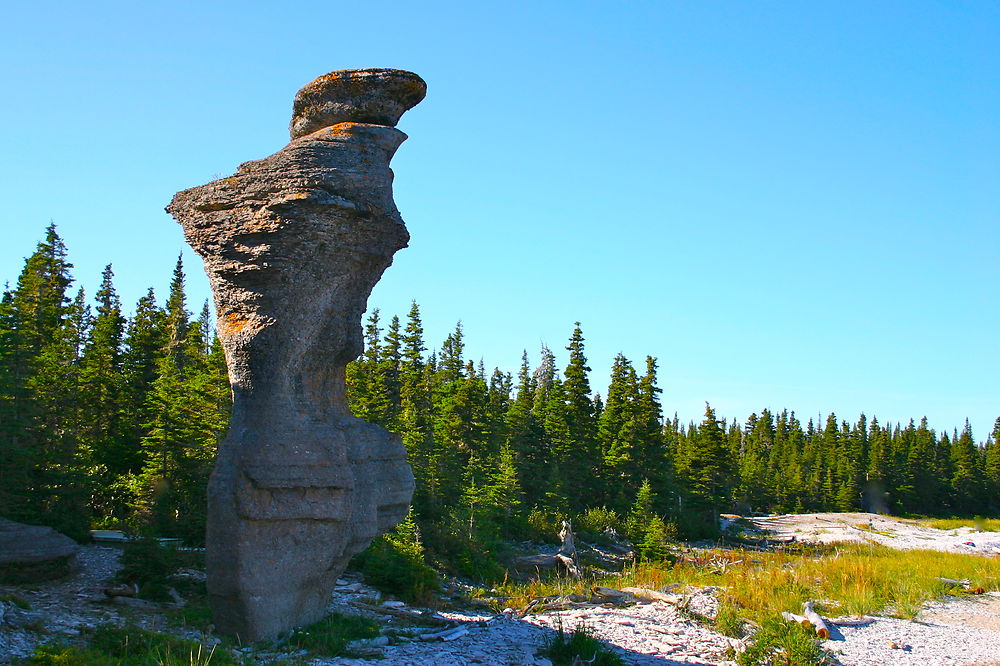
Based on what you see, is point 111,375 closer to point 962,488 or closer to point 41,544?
point 41,544

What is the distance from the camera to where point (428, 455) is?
1288 inches

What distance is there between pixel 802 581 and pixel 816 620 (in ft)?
18.0

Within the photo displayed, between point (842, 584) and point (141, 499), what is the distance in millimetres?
22666

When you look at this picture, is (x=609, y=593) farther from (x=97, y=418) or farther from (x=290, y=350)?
(x=97, y=418)

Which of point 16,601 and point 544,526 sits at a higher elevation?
point 16,601

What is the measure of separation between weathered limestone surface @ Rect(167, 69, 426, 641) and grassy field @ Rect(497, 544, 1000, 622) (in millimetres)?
6847

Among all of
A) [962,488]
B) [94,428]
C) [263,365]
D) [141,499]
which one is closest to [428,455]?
[141,499]

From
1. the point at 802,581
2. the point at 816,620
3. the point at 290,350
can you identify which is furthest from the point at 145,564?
the point at 802,581

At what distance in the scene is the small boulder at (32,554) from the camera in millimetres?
14469

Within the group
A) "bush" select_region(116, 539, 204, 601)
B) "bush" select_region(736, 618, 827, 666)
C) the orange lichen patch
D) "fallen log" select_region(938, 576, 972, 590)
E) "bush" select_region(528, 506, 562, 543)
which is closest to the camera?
the orange lichen patch

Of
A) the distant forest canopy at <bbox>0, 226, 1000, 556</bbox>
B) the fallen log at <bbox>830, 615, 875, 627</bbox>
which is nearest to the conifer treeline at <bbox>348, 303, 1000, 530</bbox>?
the distant forest canopy at <bbox>0, 226, 1000, 556</bbox>

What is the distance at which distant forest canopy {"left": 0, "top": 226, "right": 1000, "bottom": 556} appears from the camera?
22.5 metres

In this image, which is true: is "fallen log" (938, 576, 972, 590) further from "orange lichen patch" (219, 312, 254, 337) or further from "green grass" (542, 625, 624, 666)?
"orange lichen patch" (219, 312, 254, 337)

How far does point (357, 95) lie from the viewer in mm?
14602
